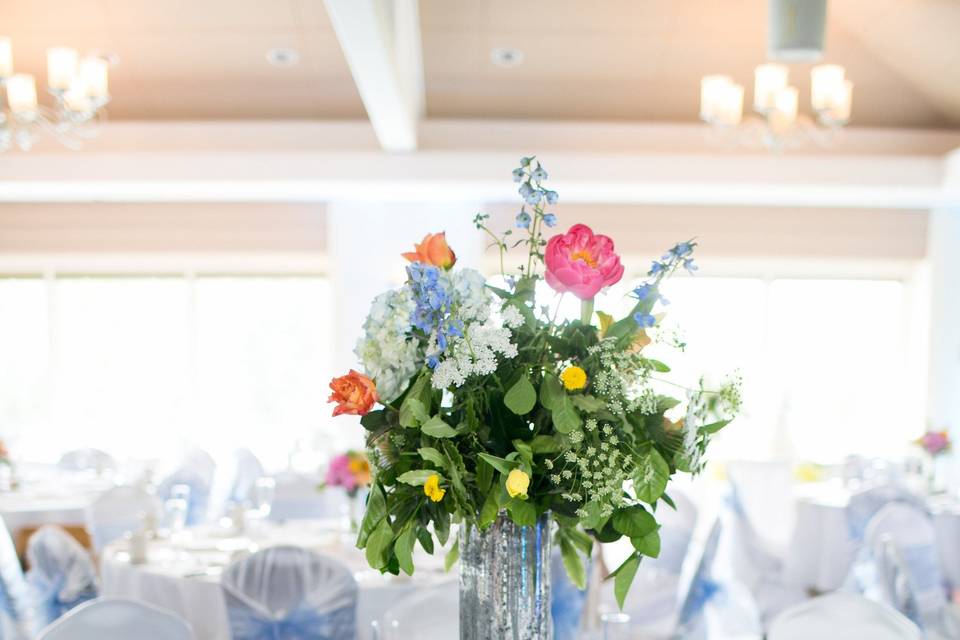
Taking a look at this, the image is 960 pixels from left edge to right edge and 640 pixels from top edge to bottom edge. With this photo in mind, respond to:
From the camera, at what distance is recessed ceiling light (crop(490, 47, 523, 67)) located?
6.62 m

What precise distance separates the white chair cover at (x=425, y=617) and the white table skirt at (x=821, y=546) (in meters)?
3.61

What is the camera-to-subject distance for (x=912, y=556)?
4.05 metres

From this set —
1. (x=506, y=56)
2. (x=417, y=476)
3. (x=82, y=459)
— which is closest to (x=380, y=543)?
(x=417, y=476)

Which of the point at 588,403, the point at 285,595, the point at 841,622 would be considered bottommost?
the point at 285,595

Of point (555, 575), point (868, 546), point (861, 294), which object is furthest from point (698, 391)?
point (861, 294)

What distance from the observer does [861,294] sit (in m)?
8.82

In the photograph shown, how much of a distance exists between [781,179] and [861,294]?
2.22m

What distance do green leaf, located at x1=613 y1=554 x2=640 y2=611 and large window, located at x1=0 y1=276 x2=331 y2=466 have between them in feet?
24.1

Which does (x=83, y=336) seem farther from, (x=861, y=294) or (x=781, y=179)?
(x=861, y=294)

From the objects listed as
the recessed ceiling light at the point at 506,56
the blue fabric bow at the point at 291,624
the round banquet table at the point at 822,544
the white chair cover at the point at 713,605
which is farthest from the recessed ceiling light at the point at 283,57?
the blue fabric bow at the point at 291,624

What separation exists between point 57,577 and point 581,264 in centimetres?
336

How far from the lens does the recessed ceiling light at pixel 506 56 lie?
21.7ft

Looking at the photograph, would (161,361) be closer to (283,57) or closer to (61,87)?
(283,57)

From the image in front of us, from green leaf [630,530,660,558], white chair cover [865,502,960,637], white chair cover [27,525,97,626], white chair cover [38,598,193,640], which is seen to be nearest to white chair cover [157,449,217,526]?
white chair cover [27,525,97,626]
